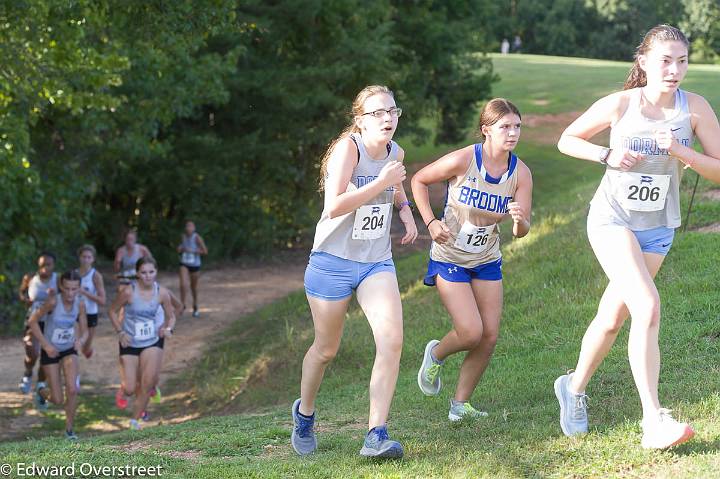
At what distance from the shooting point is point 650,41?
18.4 feet

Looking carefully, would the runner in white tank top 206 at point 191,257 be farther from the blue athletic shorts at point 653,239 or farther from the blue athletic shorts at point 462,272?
the blue athletic shorts at point 653,239

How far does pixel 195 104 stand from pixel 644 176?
15403mm

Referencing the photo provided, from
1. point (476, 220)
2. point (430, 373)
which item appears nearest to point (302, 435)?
point (430, 373)

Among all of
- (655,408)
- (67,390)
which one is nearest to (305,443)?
(655,408)

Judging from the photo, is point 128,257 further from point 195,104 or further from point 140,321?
point 195,104

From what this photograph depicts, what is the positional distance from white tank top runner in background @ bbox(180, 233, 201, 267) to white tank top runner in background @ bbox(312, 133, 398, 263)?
12.3 meters

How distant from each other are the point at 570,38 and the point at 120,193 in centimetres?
4786

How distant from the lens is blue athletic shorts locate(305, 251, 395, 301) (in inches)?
232

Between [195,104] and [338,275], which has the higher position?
[338,275]

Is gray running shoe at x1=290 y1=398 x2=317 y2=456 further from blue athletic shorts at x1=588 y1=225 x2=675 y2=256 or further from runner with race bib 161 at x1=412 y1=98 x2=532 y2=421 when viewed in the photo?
blue athletic shorts at x1=588 y1=225 x2=675 y2=256

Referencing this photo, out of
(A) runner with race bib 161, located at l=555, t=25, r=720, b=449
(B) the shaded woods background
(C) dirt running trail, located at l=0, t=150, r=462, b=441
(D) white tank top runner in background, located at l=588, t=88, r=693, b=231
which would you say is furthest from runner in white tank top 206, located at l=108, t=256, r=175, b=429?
(D) white tank top runner in background, located at l=588, t=88, r=693, b=231

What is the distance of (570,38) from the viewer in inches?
Answer: 2628

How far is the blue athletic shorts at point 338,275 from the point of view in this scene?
19.3ft

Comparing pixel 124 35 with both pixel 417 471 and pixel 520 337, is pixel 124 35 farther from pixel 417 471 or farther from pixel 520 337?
pixel 417 471
